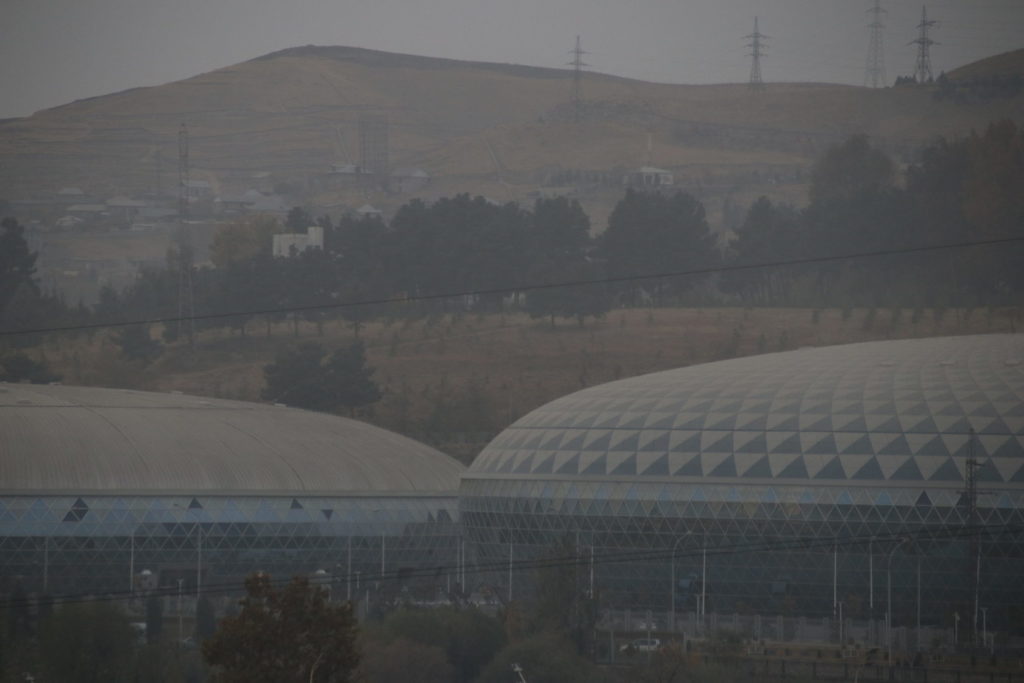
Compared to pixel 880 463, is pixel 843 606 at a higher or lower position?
lower

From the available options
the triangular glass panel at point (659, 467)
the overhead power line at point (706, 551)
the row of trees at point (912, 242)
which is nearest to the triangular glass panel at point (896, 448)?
the overhead power line at point (706, 551)

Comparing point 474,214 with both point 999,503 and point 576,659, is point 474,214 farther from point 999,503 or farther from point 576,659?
point 576,659

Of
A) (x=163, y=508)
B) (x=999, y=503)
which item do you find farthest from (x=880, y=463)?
(x=163, y=508)

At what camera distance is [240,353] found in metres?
142

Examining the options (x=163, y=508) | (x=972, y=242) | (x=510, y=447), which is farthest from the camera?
(x=972, y=242)

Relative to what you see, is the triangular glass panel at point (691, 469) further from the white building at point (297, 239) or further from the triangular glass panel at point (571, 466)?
the white building at point (297, 239)

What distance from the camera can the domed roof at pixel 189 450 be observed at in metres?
81.8

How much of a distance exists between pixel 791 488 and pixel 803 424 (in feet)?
11.4

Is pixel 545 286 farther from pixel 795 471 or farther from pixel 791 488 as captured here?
pixel 791 488

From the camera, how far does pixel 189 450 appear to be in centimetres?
8512

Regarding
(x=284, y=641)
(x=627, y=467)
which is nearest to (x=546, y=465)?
(x=627, y=467)

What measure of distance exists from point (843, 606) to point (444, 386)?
182 ft

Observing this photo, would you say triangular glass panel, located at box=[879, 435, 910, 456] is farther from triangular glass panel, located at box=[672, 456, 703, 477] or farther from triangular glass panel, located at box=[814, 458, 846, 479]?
triangular glass panel, located at box=[672, 456, 703, 477]

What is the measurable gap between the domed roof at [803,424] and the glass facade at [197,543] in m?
5.65
